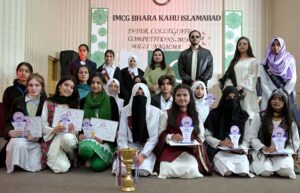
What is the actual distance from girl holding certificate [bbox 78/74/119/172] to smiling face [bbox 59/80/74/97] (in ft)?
0.80

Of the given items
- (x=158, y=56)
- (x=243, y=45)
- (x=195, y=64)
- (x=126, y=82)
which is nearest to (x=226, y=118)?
(x=243, y=45)

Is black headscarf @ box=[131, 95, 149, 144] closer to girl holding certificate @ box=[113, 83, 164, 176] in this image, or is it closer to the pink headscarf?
girl holding certificate @ box=[113, 83, 164, 176]

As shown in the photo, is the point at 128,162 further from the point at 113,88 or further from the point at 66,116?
the point at 113,88

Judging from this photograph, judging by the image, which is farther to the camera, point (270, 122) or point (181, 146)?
point (270, 122)

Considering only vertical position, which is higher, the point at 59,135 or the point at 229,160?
the point at 59,135

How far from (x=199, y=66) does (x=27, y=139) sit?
→ 2.42 meters

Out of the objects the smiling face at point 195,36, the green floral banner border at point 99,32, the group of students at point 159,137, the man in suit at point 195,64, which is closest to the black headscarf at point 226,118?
the group of students at point 159,137

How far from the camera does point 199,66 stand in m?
4.84

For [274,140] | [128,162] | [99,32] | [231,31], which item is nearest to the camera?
[128,162]

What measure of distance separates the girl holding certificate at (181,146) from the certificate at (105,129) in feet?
1.67

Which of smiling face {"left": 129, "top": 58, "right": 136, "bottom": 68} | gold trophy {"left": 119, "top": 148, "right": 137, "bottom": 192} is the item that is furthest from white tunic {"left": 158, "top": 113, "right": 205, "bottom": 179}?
smiling face {"left": 129, "top": 58, "right": 136, "bottom": 68}

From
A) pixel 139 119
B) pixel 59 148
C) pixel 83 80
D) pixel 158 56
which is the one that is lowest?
pixel 59 148

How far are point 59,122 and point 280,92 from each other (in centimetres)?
240

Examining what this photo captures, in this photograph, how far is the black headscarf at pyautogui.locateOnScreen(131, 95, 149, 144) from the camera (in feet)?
12.1
